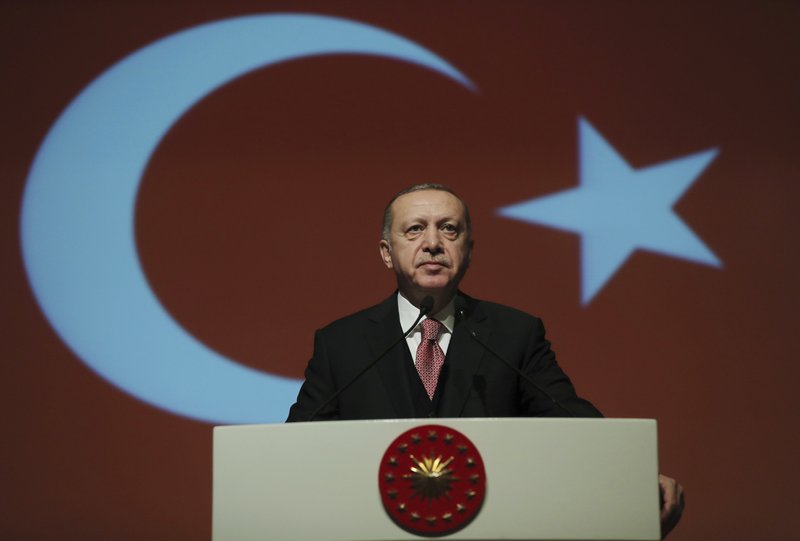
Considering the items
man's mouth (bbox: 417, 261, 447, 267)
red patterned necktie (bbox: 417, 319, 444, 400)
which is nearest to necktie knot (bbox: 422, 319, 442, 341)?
red patterned necktie (bbox: 417, 319, 444, 400)

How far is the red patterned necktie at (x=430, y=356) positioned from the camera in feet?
7.25

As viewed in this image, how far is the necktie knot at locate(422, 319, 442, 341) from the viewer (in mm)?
2266

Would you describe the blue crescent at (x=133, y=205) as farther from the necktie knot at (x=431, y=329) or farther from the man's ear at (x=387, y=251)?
the necktie knot at (x=431, y=329)

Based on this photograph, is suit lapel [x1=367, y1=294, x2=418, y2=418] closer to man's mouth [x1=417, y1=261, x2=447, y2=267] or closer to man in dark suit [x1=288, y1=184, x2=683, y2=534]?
man in dark suit [x1=288, y1=184, x2=683, y2=534]

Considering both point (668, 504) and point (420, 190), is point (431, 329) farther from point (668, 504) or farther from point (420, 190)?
point (668, 504)

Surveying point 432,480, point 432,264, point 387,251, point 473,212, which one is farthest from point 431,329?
point 473,212

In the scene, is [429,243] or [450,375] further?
[429,243]

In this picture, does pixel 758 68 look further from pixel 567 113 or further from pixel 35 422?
pixel 35 422

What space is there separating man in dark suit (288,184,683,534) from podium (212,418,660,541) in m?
0.44

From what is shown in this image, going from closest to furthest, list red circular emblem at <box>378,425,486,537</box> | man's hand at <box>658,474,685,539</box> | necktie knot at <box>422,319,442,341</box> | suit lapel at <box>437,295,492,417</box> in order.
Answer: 1. red circular emblem at <box>378,425,486,537</box>
2. man's hand at <box>658,474,685,539</box>
3. suit lapel at <box>437,295,492,417</box>
4. necktie knot at <box>422,319,442,341</box>

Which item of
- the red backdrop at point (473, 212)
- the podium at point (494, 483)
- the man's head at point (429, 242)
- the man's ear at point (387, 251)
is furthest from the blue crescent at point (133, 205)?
the podium at point (494, 483)

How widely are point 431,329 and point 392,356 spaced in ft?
0.40

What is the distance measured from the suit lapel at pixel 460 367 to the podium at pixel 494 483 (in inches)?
20.3

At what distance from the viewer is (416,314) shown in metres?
2.38
